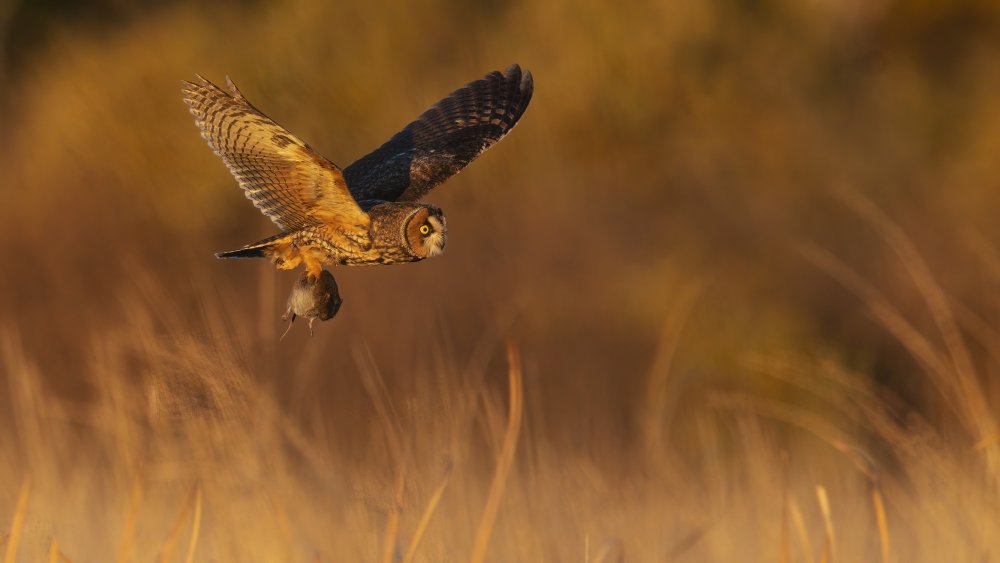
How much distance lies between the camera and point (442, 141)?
3.74 meters

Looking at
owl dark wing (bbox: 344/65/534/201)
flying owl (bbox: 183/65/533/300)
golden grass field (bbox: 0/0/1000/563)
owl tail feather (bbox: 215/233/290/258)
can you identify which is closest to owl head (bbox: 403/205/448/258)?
flying owl (bbox: 183/65/533/300)

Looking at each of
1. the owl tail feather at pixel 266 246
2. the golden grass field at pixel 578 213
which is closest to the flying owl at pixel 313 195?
the owl tail feather at pixel 266 246

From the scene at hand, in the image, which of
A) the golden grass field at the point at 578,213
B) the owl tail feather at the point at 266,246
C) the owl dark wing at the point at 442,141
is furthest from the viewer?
the golden grass field at the point at 578,213

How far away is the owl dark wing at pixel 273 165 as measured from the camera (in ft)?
8.66

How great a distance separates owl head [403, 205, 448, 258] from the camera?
2.56 metres

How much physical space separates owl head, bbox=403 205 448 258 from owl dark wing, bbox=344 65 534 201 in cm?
61

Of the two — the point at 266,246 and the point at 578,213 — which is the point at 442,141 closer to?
the point at 266,246

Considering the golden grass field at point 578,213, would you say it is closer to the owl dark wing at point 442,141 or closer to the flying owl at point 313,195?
the owl dark wing at point 442,141

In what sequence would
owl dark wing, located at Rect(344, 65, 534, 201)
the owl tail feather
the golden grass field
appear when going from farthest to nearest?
1. the golden grass field
2. owl dark wing, located at Rect(344, 65, 534, 201)
3. the owl tail feather

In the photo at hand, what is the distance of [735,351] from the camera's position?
10.1 metres

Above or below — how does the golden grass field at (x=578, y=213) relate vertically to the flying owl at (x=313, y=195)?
above

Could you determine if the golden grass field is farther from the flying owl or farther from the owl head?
the owl head

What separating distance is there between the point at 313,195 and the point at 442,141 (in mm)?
1053

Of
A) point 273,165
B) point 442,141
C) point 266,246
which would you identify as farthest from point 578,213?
point 266,246
